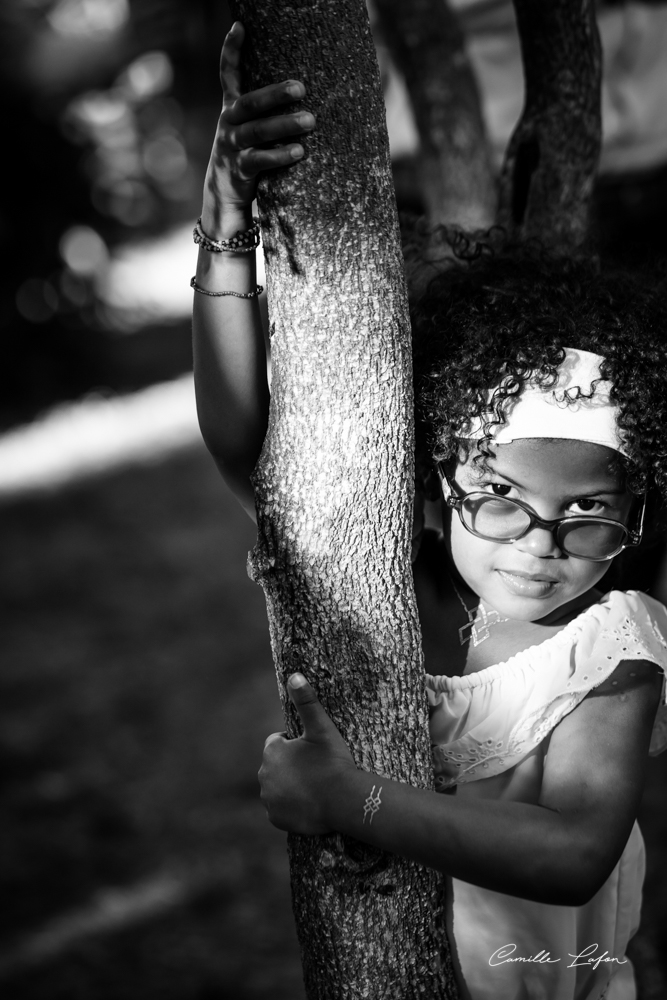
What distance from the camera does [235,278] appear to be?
4.61ft

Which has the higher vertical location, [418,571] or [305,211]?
[305,211]

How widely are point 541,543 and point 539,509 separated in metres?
0.05

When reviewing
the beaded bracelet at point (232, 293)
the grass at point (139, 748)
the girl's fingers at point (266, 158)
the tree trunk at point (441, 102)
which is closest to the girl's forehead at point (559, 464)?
the beaded bracelet at point (232, 293)

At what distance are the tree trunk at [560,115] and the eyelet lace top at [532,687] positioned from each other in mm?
872

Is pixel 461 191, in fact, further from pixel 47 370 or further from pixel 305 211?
pixel 47 370

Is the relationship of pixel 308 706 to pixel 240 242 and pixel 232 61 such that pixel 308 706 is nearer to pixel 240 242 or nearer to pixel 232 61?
pixel 240 242

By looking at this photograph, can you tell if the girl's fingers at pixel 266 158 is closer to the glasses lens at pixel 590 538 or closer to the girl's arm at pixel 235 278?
the girl's arm at pixel 235 278

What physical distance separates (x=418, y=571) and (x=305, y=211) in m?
0.74

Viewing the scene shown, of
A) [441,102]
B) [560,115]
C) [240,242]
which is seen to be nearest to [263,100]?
[240,242]

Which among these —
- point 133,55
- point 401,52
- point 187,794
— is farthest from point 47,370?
point 401,52

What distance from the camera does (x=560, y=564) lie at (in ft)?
4.99

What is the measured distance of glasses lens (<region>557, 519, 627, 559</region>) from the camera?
4.88 feet

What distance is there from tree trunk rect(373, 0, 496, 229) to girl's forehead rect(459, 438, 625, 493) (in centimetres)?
127

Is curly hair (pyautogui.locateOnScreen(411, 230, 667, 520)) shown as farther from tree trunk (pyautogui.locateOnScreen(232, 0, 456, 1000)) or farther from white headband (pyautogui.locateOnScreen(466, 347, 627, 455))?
tree trunk (pyautogui.locateOnScreen(232, 0, 456, 1000))
